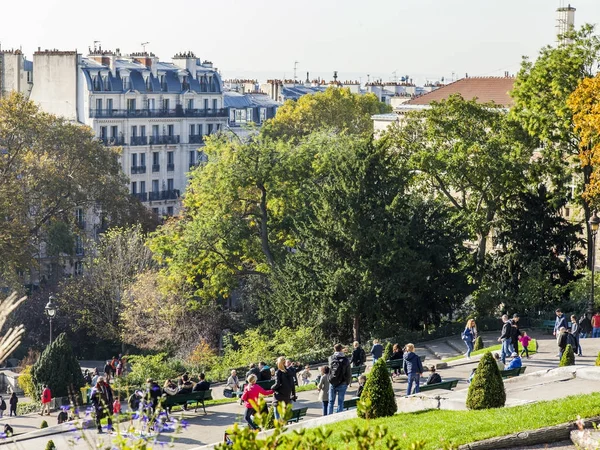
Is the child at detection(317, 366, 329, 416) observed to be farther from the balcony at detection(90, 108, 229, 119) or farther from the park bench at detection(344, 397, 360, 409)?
the balcony at detection(90, 108, 229, 119)

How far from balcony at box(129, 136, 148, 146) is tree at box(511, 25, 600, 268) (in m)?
41.2

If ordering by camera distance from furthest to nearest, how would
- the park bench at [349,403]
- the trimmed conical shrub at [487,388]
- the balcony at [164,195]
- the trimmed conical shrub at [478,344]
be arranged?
the balcony at [164,195] < the trimmed conical shrub at [478,344] < the park bench at [349,403] < the trimmed conical shrub at [487,388]

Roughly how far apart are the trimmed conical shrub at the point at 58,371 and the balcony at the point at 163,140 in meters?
49.0

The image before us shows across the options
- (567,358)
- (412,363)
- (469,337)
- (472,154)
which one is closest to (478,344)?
(469,337)

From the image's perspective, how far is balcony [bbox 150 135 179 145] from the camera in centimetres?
8493

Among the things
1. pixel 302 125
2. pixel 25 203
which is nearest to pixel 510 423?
pixel 25 203

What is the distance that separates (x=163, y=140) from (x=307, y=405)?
61.1 meters

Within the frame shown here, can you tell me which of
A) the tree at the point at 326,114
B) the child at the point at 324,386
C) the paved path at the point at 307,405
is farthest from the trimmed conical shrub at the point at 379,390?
the tree at the point at 326,114

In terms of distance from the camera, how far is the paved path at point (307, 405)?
75.4ft

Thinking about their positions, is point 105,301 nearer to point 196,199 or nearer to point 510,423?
point 196,199

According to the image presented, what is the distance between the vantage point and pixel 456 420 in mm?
19328

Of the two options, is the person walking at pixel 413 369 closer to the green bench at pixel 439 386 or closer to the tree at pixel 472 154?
the green bench at pixel 439 386

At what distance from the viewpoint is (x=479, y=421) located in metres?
18.9

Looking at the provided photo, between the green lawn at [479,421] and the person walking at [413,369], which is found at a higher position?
the person walking at [413,369]
